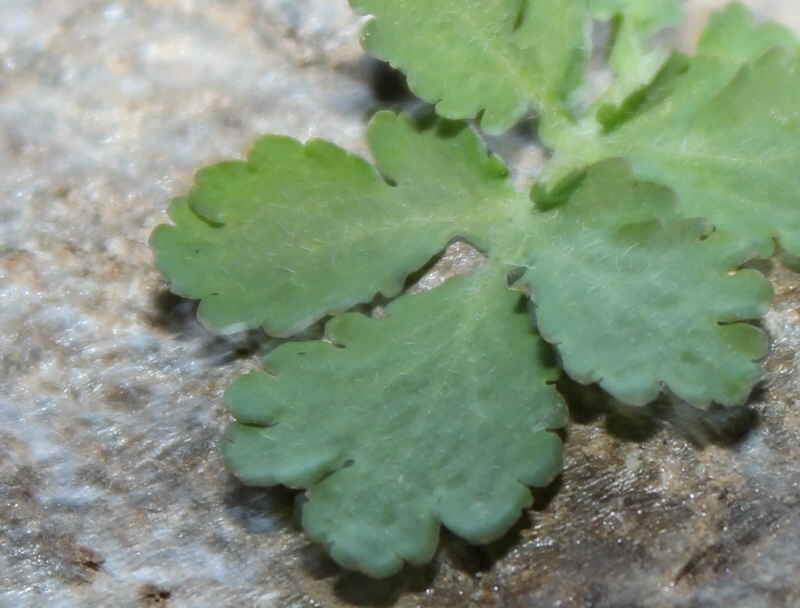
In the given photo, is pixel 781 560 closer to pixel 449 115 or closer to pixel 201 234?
pixel 449 115

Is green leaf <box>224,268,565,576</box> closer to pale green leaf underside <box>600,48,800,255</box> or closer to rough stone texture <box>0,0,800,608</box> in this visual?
rough stone texture <box>0,0,800,608</box>

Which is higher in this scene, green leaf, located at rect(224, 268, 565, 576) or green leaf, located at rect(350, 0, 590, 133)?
green leaf, located at rect(350, 0, 590, 133)

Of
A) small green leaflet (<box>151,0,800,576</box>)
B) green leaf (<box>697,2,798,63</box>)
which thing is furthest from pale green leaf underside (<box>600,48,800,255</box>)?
green leaf (<box>697,2,798,63</box>)

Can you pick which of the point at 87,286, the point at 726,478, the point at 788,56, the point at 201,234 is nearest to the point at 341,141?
the point at 201,234

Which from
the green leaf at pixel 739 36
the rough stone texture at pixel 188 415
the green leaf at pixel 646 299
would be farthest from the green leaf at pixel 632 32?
the green leaf at pixel 646 299

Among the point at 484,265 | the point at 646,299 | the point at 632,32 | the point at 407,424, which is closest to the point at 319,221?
the point at 484,265

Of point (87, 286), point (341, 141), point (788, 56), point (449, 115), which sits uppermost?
point (788, 56)
